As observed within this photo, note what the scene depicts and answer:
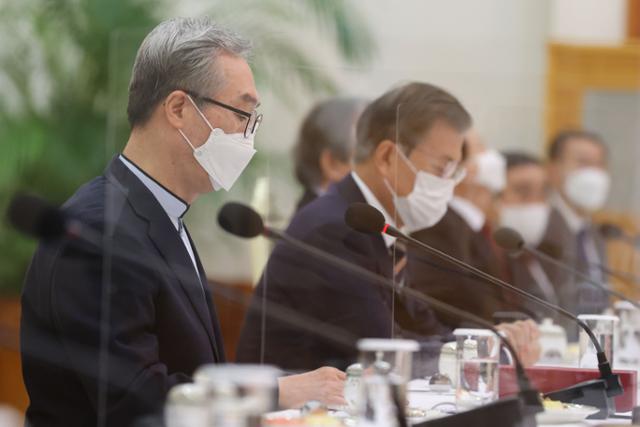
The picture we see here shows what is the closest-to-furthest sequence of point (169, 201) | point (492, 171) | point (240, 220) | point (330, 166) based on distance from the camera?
point (169, 201) < point (240, 220) < point (330, 166) < point (492, 171)

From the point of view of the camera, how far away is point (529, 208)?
6.17m

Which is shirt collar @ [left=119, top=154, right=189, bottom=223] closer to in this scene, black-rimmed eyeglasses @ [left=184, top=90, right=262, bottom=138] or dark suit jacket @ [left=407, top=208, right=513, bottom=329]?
black-rimmed eyeglasses @ [left=184, top=90, right=262, bottom=138]

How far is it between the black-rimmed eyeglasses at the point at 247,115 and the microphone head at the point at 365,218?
0.28 m

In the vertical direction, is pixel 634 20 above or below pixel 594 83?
above

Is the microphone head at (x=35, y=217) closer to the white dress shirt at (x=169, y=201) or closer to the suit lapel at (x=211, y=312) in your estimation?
the white dress shirt at (x=169, y=201)

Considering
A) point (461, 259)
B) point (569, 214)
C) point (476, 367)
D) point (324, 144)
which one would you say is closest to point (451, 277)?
point (461, 259)

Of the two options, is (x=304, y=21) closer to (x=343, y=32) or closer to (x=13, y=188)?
(x=343, y=32)

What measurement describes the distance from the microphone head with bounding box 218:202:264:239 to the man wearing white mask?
272 cm

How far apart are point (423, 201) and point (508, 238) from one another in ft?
2.66

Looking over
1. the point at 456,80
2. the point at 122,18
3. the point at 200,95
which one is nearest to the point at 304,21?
the point at 122,18

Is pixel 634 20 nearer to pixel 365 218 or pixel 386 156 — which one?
pixel 386 156

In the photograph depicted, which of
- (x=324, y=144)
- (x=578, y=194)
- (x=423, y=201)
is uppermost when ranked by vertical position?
(x=578, y=194)

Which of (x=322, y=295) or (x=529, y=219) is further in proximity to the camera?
(x=529, y=219)

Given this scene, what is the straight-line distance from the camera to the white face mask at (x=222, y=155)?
2775 millimetres
